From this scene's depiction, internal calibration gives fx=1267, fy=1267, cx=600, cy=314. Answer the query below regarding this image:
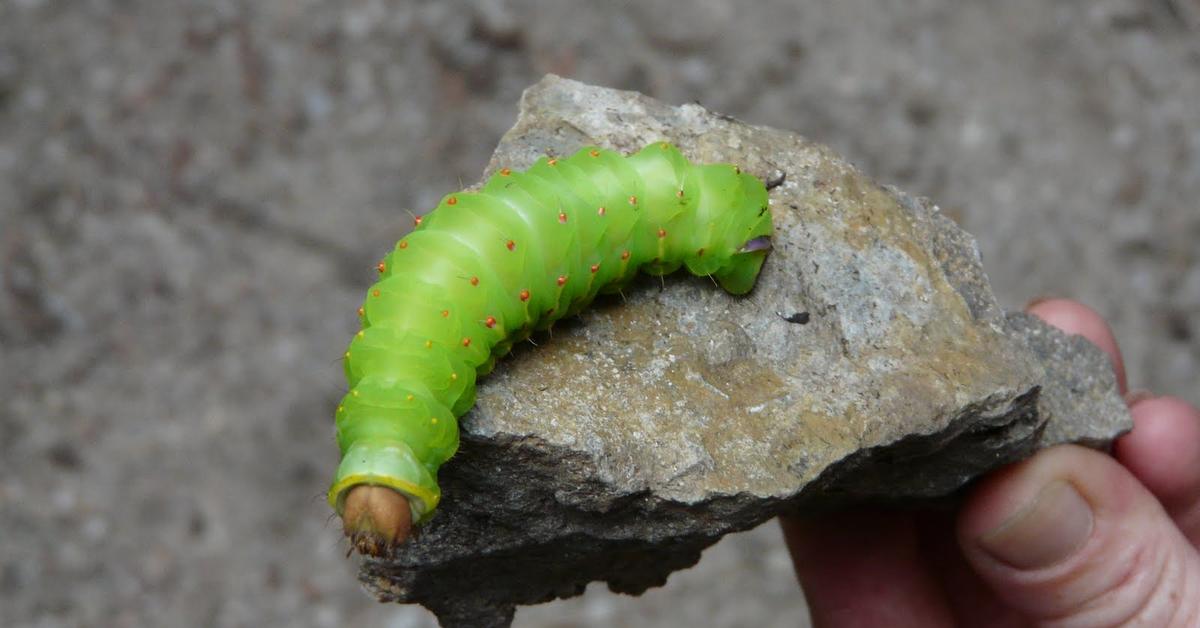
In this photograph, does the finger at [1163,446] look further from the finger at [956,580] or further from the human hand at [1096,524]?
the finger at [956,580]

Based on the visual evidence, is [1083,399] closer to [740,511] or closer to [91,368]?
[740,511]

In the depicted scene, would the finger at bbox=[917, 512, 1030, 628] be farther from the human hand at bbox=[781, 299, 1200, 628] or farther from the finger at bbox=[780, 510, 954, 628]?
the human hand at bbox=[781, 299, 1200, 628]

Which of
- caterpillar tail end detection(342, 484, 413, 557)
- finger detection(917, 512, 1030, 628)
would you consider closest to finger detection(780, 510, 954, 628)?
finger detection(917, 512, 1030, 628)

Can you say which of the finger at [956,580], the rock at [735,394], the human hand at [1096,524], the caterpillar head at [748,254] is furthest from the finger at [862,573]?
the caterpillar head at [748,254]

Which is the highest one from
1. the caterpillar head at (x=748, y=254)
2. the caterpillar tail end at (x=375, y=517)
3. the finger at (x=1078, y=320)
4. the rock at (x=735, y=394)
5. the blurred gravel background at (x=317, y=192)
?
the blurred gravel background at (x=317, y=192)

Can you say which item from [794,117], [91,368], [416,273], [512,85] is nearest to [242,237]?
[91,368]
